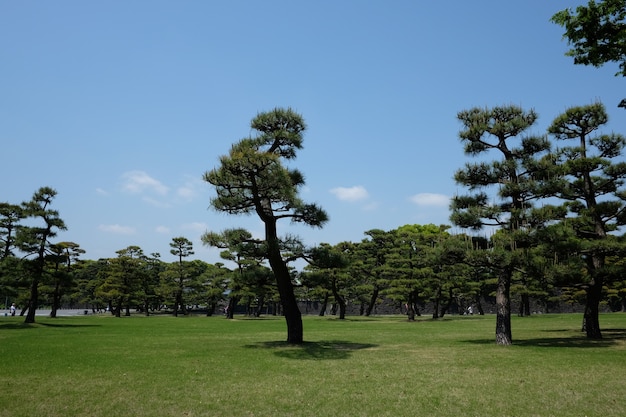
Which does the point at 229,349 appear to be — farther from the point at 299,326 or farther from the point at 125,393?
the point at 125,393

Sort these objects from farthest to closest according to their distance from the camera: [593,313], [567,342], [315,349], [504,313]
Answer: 1. [593,313]
2. [567,342]
3. [504,313]
4. [315,349]

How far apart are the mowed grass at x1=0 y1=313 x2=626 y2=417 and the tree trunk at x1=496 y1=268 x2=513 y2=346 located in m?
0.79

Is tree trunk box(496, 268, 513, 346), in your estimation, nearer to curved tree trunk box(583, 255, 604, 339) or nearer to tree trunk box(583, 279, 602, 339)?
curved tree trunk box(583, 255, 604, 339)

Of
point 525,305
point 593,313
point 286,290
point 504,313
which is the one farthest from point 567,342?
point 525,305

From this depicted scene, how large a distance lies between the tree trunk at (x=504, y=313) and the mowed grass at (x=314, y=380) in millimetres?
788

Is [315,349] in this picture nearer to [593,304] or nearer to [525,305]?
[593,304]

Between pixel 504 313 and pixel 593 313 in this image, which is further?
pixel 593 313

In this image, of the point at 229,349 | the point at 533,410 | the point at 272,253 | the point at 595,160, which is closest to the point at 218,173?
the point at 272,253

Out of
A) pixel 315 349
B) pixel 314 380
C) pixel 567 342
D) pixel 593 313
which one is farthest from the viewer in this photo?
pixel 593 313

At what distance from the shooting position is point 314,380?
936 centimetres

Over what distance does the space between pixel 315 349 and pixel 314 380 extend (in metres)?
5.52

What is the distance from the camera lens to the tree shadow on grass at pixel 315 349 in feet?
43.0

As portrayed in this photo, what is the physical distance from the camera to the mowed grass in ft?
23.5

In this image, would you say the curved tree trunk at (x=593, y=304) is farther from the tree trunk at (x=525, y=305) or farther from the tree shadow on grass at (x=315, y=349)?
the tree trunk at (x=525, y=305)
